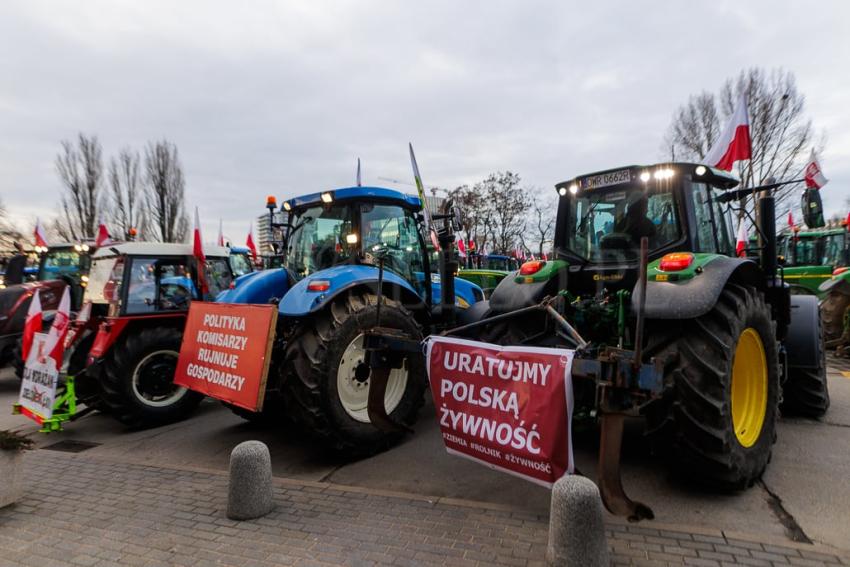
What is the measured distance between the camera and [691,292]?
3.34 meters

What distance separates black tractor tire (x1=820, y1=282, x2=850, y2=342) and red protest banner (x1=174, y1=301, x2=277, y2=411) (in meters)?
10.6

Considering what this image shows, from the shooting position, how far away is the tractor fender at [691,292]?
3254 millimetres

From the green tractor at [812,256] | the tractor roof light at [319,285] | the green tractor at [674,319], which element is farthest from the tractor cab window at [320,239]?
the green tractor at [812,256]

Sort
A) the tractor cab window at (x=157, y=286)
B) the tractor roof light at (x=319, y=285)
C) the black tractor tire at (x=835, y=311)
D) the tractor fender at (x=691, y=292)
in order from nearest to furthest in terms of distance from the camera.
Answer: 1. the tractor fender at (x=691, y=292)
2. the tractor roof light at (x=319, y=285)
3. the tractor cab window at (x=157, y=286)
4. the black tractor tire at (x=835, y=311)

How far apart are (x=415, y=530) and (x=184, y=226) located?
31.8 m

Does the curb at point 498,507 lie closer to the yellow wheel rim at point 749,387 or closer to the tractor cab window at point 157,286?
the yellow wheel rim at point 749,387

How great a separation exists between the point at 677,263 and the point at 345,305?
2812 mm

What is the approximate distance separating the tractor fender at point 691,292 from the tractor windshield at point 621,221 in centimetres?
70

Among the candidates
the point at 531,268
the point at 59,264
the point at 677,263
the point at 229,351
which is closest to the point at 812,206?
the point at 677,263

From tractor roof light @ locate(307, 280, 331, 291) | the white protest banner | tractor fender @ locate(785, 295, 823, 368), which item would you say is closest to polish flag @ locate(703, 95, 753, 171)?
tractor fender @ locate(785, 295, 823, 368)

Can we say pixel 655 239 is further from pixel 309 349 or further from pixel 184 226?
pixel 184 226

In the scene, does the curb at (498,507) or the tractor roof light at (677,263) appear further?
the tractor roof light at (677,263)

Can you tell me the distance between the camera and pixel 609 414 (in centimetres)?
266

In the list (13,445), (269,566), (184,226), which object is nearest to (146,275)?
(13,445)
